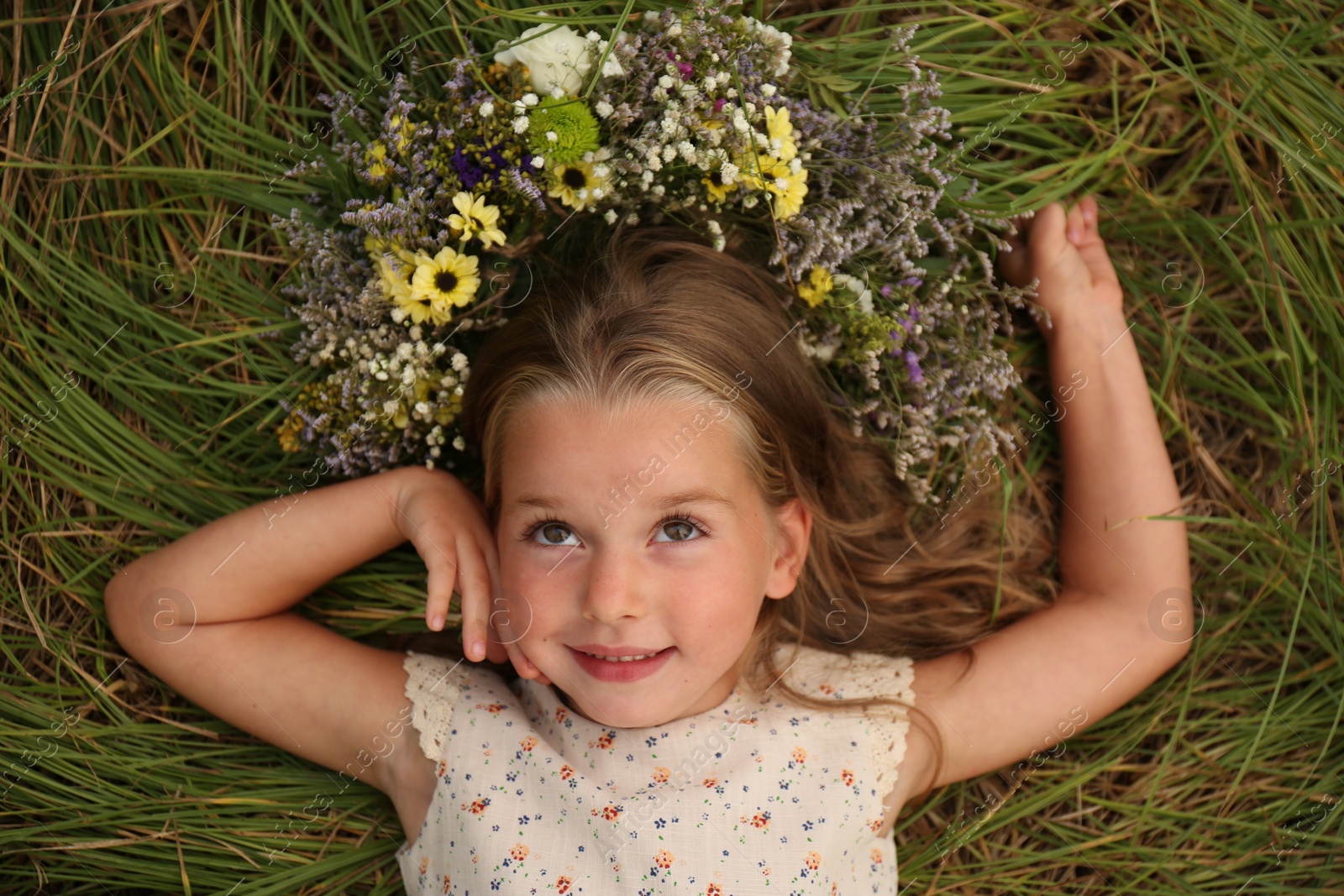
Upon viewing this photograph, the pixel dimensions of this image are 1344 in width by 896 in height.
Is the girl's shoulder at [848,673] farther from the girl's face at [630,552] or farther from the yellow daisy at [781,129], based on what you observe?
the yellow daisy at [781,129]

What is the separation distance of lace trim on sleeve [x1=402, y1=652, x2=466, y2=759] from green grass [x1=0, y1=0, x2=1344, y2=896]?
0.76 feet

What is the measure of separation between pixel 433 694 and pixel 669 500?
2.49ft

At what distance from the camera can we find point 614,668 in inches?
74.2

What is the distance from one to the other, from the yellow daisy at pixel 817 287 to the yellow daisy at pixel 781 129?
0.81 ft

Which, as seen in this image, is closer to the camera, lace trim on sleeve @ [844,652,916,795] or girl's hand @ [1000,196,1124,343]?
lace trim on sleeve @ [844,652,916,795]

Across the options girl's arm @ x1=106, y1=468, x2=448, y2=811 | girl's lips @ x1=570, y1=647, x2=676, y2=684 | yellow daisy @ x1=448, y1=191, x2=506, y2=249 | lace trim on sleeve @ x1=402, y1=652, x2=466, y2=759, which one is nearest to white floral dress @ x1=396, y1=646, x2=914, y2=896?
lace trim on sleeve @ x1=402, y1=652, x2=466, y2=759

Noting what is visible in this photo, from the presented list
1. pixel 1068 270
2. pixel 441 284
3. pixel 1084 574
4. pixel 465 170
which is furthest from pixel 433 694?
pixel 1068 270

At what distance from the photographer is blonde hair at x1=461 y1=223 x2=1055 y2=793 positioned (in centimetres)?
192

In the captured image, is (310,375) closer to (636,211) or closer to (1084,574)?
(636,211)

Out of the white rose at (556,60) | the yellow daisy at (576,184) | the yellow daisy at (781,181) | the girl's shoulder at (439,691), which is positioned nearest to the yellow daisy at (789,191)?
the yellow daisy at (781,181)

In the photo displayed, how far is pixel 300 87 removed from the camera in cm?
236

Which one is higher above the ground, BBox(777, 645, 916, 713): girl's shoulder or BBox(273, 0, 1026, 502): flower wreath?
BBox(273, 0, 1026, 502): flower wreath

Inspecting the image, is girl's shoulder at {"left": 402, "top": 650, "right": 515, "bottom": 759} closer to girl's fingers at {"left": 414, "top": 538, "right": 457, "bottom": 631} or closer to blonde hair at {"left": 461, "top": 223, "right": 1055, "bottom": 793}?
girl's fingers at {"left": 414, "top": 538, "right": 457, "bottom": 631}

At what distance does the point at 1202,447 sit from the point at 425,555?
1.94 m
